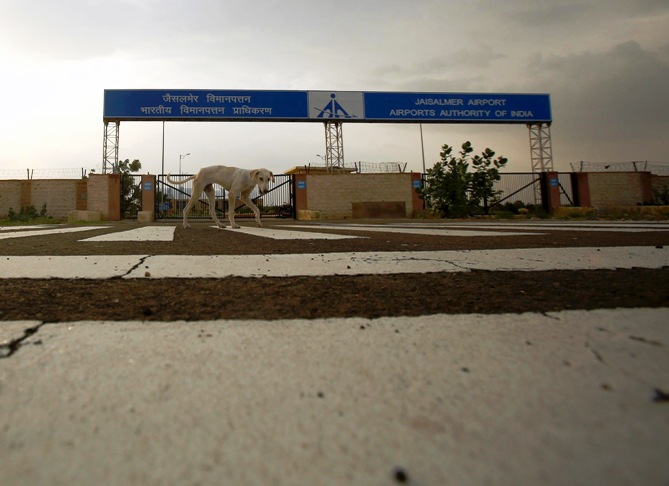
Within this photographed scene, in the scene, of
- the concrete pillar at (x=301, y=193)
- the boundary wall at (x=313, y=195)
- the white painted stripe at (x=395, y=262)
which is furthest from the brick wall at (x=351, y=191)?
the white painted stripe at (x=395, y=262)

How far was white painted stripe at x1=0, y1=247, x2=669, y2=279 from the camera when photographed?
177cm

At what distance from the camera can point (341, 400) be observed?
65 cm

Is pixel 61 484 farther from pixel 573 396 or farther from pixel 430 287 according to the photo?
pixel 430 287

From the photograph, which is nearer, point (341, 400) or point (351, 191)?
point (341, 400)

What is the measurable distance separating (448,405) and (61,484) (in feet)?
1.84

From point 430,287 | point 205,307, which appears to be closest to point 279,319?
point 205,307

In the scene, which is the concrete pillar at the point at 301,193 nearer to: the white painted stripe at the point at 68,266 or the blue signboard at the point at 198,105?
the blue signboard at the point at 198,105

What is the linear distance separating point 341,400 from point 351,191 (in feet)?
62.1

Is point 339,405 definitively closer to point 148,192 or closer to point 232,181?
point 232,181

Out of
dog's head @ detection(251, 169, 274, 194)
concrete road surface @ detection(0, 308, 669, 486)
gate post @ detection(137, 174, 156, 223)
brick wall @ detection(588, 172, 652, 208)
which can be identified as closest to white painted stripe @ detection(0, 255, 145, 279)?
concrete road surface @ detection(0, 308, 669, 486)

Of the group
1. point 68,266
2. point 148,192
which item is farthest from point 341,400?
point 148,192

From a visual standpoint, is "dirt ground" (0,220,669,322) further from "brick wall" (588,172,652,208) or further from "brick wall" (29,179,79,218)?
"brick wall" (588,172,652,208)

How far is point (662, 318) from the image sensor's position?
97cm

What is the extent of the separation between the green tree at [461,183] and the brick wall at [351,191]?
4.53 m
